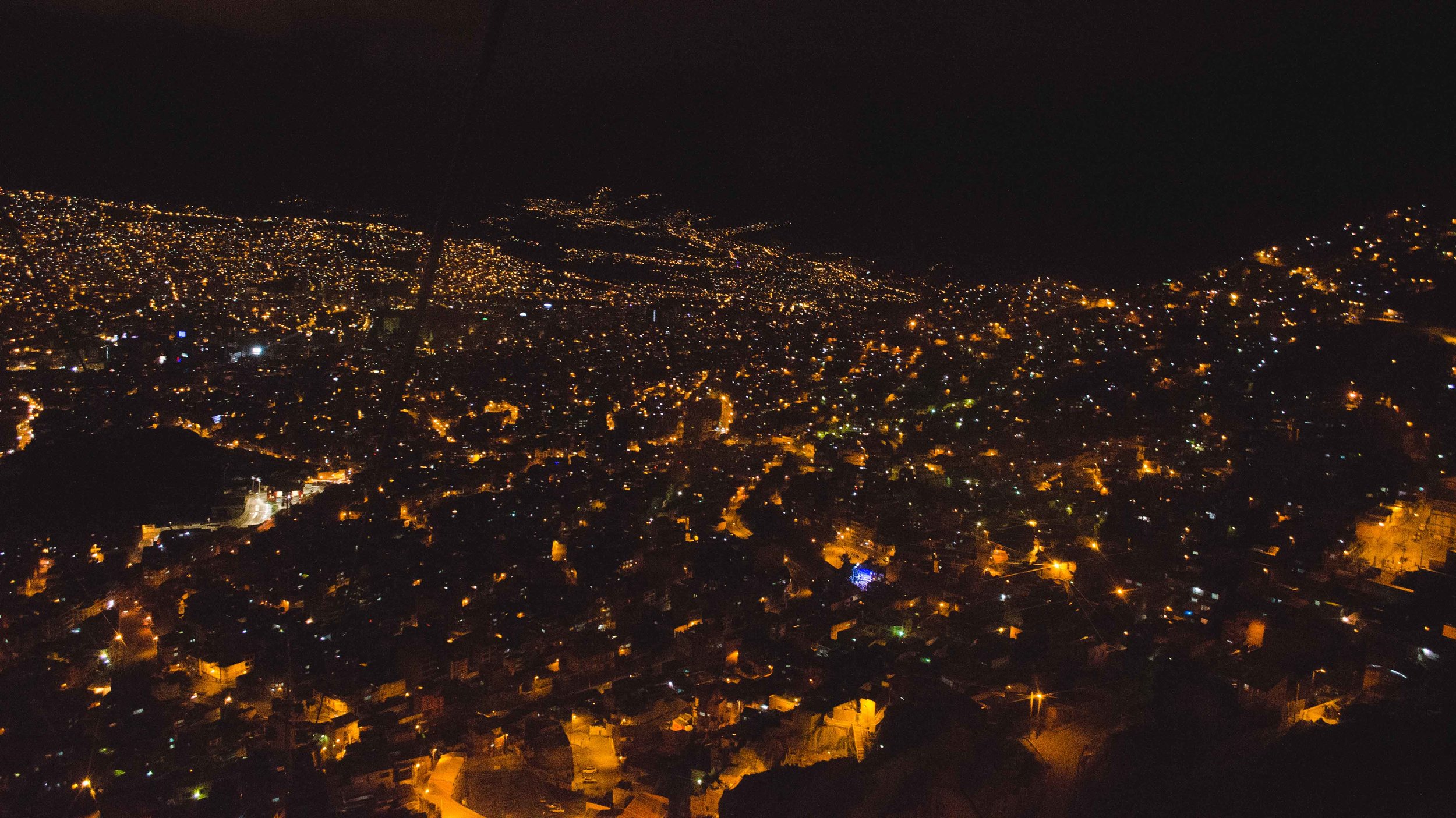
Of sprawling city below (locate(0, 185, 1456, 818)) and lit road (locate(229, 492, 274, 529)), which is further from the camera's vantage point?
lit road (locate(229, 492, 274, 529))

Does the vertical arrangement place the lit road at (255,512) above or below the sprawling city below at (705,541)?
below

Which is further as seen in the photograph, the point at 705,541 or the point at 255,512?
the point at 255,512

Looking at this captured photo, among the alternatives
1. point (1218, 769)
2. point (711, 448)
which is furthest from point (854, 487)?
point (1218, 769)

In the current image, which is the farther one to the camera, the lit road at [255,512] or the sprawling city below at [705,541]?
the lit road at [255,512]

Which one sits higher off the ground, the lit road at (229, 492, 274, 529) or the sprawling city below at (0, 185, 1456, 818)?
the sprawling city below at (0, 185, 1456, 818)

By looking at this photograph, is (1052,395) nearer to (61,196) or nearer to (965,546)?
(965,546)

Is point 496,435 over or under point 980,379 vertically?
under

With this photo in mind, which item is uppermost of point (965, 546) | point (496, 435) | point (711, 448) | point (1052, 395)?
point (1052, 395)

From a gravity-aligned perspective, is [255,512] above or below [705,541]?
below
